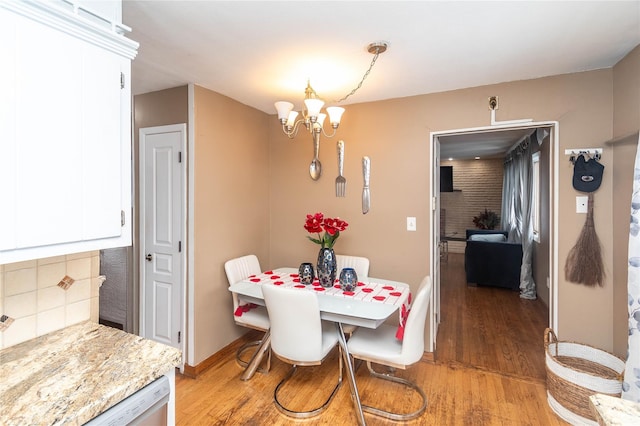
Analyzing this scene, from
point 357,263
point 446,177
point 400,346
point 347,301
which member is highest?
point 446,177

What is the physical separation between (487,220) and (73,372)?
7967mm

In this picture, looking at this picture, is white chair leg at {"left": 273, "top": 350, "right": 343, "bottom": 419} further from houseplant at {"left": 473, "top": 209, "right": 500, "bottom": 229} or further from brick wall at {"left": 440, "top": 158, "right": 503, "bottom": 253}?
brick wall at {"left": 440, "top": 158, "right": 503, "bottom": 253}

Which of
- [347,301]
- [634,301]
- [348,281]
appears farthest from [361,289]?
[634,301]

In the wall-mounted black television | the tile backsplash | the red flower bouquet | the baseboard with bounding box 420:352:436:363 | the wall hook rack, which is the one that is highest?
the wall-mounted black television

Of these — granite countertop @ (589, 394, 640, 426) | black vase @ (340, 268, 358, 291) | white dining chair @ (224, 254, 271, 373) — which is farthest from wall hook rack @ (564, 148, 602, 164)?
white dining chair @ (224, 254, 271, 373)

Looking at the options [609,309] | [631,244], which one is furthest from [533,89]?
[609,309]

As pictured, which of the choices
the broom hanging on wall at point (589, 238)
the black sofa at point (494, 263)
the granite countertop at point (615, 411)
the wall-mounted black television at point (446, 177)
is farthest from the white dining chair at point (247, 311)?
the wall-mounted black television at point (446, 177)

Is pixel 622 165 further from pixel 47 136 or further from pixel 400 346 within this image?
pixel 47 136

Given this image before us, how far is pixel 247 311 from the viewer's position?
2666mm

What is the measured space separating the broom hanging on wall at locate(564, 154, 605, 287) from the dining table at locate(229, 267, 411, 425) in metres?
1.27

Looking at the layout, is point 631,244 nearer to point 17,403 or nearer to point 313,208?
point 313,208

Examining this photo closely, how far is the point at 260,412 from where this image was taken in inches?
82.4

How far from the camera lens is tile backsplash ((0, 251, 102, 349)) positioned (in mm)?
1213

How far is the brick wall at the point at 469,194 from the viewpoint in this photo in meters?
7.59
